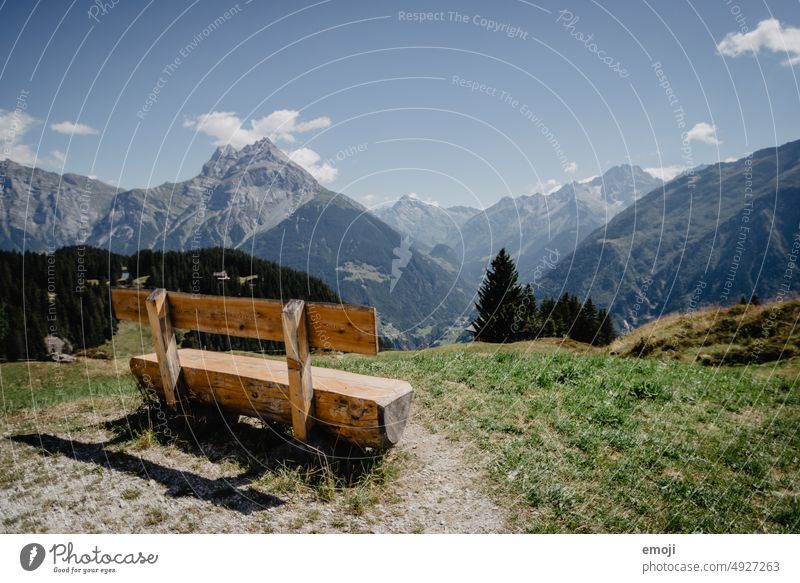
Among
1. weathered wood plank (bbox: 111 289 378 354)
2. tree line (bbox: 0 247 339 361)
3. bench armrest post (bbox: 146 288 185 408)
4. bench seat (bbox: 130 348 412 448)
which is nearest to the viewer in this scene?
weathered wood plank (bbox: 111 289 378 354)

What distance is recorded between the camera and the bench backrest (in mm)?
5532

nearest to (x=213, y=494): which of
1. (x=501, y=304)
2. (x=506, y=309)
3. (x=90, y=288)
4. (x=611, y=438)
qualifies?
(x=611, y=438)

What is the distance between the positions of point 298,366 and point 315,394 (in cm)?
59

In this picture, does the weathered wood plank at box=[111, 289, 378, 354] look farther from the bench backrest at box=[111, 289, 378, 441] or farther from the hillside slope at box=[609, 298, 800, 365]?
the hillside slope at box=[609, 298, 800, 365]

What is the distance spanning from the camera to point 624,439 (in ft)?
24.0

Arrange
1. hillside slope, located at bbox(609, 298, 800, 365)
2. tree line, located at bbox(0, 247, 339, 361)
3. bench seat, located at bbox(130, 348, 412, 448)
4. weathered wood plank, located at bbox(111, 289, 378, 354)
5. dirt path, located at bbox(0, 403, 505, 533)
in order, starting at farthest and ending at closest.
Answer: tree line, located at bbox(0, 247, 339, 361)
hillside slope, located at bbox(609, 298, 800, 365)
bench seat, located at bbox(130, 348, 412, 448)
weathered wood plank, located at bbox(111, 289, 378, 354)
dirt path, located at bbox(0, 403, 505, 533)

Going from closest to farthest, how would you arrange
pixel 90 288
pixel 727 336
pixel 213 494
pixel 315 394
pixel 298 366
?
pixel 213 494, pixel 298 366, pixel 315 394, pixel 727 336, pixel 90 288

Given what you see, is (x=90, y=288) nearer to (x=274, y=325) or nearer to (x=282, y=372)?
(x=282, y=372)

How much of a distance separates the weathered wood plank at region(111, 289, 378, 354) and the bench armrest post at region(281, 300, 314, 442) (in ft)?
0.43

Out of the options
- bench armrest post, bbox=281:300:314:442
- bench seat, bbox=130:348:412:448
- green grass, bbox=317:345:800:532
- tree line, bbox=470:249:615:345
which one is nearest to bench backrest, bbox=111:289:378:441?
bench armrest post, bbox=281:300:314:442

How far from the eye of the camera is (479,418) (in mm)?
8289
